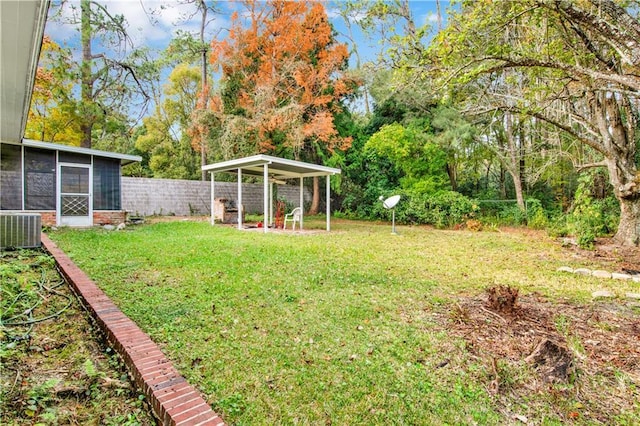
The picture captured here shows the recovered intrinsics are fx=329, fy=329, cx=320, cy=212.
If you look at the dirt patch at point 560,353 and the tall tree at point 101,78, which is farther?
the tall tree at point 101,78

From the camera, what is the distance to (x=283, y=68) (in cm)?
1328

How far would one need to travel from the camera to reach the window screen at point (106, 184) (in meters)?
10.6

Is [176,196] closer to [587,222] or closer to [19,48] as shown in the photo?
[19,48]

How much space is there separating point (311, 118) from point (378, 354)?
12366 millimetres

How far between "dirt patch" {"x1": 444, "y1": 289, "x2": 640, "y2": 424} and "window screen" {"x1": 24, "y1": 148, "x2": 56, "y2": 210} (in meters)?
11.4

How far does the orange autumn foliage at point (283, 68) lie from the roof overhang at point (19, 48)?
336 inches

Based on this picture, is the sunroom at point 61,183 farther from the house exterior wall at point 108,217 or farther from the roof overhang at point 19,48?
the roof overhang at point 19,48

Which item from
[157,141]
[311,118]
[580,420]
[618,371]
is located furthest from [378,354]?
[157,141]

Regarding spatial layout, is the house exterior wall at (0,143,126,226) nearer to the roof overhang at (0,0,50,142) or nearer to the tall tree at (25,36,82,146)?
the tall tree at (25,36,82,146)

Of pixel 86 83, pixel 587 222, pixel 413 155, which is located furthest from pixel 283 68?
pixel 587 222

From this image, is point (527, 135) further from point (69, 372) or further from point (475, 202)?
point (69, 372)

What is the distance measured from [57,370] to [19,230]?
213 inches

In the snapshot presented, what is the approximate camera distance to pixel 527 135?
1300 centimetres

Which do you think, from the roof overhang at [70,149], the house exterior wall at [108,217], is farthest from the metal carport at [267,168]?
the house exterior wall at [108,217]
